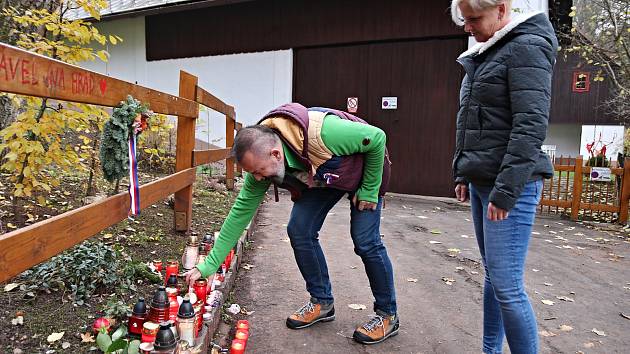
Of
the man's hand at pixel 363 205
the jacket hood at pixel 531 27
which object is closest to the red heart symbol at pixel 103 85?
the man's hand at pixel 363 205

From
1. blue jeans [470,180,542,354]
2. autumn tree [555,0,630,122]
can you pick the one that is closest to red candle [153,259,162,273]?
blue jeans [470,180,542,354]

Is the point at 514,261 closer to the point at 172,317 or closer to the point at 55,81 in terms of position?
the point at 172,317

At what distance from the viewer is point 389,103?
9.48m

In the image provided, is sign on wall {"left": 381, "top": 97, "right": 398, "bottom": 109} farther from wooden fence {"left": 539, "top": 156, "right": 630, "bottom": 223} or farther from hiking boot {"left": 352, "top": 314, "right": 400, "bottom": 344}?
hiking boot {"left": 352, "top": 314, "right": 400, "bottom": 344}

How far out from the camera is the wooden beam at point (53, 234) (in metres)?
1.66

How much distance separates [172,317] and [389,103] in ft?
25.5

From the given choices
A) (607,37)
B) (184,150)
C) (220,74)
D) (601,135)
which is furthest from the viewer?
(601,135)

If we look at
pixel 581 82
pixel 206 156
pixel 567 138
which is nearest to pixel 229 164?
pixel 206 156

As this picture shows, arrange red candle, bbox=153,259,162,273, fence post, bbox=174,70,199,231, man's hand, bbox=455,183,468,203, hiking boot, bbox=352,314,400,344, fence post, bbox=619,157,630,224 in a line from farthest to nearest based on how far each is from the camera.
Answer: fence post, bbox=619,157,630,224, fence post, bbox=174,70,199,231, red candle, bbox=153,259,162,273, hiking boot, bbox=352,314,400,344, man's hand, bbox=455,183,468,203

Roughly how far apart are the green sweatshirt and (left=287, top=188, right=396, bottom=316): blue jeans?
0.18 m

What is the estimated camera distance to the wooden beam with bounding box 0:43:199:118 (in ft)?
5.25

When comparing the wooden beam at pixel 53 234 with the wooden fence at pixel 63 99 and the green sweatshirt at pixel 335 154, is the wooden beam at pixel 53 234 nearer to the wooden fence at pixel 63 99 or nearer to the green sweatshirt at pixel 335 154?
the wooden fence at pixel 63 99

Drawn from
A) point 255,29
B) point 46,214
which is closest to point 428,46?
point 255,29

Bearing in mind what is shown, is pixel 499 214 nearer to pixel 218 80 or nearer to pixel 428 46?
pixel 428 46
